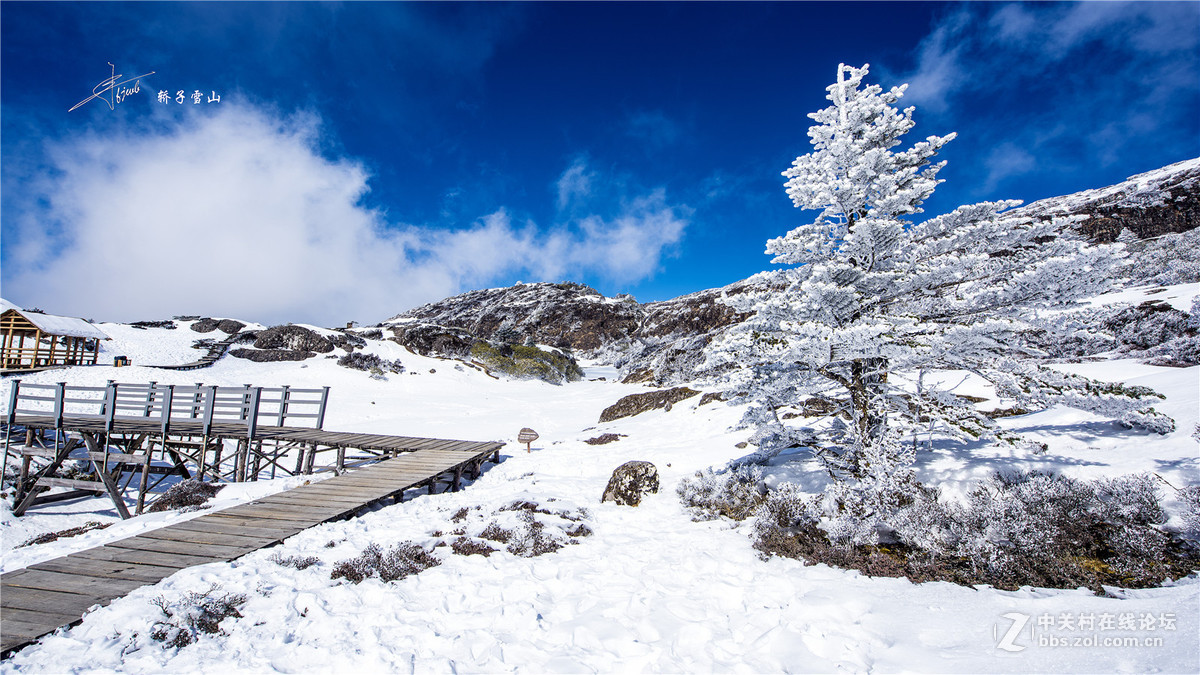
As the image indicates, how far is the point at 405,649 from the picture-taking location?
407 cm

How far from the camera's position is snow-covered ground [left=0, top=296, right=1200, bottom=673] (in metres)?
3.71

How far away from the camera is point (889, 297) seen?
7465 mm

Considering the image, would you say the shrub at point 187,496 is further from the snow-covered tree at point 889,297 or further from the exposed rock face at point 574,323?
the exposed rock face at point 574,323

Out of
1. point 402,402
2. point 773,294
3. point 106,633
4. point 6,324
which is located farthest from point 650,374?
point 6,324

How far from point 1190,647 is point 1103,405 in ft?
14.1

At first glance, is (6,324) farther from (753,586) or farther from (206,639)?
(753,586)

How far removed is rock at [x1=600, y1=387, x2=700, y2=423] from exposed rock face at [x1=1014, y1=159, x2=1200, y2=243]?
27.2 m

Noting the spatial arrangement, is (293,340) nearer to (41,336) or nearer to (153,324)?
(41,336)

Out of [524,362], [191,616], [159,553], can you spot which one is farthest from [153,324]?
[191,616]

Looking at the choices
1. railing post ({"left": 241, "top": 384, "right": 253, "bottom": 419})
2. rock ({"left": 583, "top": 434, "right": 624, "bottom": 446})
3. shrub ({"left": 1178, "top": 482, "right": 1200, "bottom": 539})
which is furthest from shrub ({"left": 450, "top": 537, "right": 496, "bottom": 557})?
railing post ({"left": 241, "top": 384, "right": 253, "bottom": 419})

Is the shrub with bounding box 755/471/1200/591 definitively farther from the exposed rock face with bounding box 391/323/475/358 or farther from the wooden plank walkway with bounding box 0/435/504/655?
the exposed rock face with bounding box 391/323/475/358

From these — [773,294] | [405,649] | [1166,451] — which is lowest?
[405,649]

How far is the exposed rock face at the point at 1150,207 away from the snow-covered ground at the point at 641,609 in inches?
1400

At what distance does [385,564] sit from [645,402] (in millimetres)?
18637
